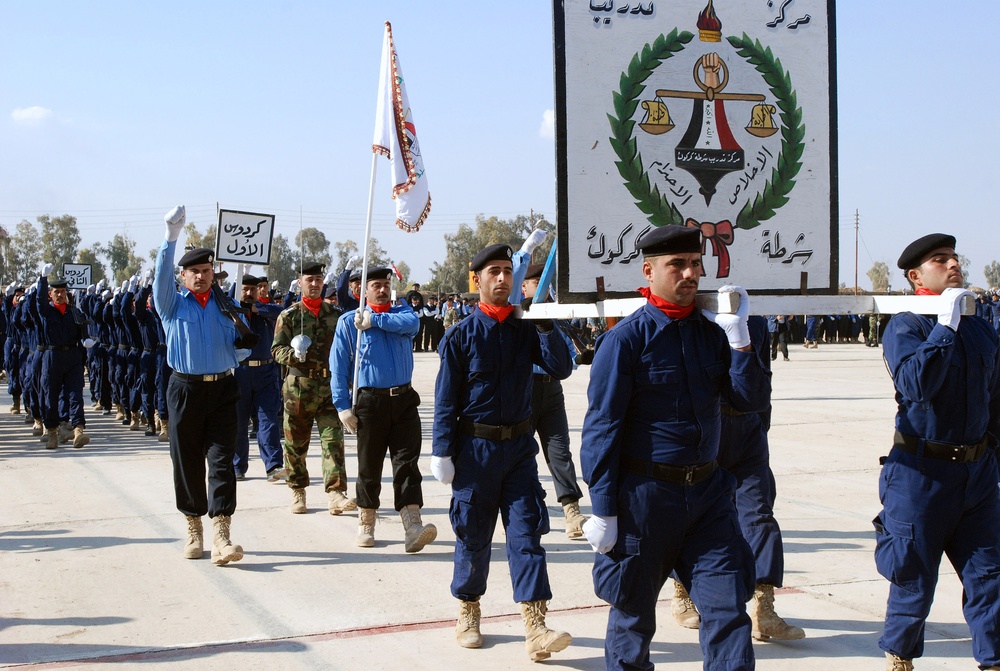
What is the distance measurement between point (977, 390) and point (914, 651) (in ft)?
3.70

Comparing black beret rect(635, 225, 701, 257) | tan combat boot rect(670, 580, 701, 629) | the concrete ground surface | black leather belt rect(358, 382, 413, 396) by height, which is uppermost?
black beret rect(635, 225, 701, 257)

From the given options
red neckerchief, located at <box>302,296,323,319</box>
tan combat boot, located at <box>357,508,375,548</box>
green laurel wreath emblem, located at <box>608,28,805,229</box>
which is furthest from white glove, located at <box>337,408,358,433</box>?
green laurel wreath emblem, located at <box>608,28,805,229</box>

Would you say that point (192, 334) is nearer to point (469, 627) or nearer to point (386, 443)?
point (386, 443)

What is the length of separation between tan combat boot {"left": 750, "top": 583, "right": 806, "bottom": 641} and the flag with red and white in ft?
11.4

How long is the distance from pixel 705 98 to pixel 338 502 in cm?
525

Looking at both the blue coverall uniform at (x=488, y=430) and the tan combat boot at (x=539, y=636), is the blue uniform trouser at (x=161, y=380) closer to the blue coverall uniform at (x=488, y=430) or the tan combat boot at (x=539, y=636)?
the blue coverall uniform at (x=488, y=430)

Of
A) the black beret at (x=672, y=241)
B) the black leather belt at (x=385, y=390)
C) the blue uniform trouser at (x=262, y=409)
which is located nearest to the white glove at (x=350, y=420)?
the black leather belt at (x=385, y=390)

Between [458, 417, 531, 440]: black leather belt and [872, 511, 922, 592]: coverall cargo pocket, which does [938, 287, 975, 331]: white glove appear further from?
[458, 417, 531, 440]: black leather belt

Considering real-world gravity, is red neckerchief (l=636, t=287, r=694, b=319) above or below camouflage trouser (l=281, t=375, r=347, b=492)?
above

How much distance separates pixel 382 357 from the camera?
7.45m

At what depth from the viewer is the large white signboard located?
14.1 feet

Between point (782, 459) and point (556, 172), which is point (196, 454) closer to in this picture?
point (556, 172)

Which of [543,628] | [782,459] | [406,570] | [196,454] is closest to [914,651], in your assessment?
[543,628]

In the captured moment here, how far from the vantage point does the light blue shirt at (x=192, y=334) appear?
275 inches
